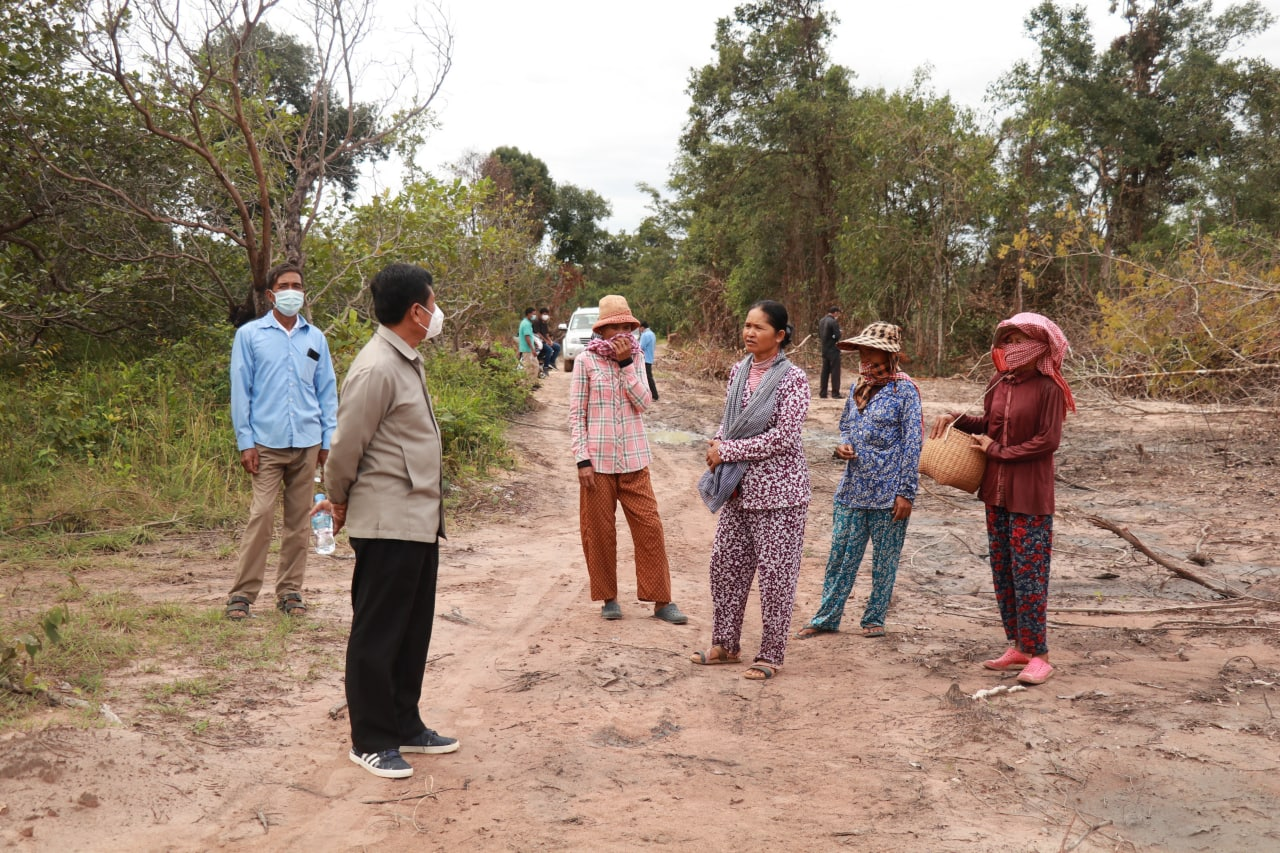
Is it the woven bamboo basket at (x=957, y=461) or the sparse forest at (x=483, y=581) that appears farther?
the woven bamboo basket at (x=957, y=461)

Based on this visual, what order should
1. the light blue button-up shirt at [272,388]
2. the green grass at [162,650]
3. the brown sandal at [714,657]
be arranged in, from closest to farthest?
1. the green grass at [162,650]
2. the brown sandal at [714,657]
3. the light blue button-up shirt at [272,388]

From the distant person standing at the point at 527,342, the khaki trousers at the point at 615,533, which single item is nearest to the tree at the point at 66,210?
the khaki trousers at the point at 615,533

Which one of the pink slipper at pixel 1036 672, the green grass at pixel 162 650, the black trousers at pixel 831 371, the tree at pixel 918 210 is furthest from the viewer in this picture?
the tree at pixel 918 210

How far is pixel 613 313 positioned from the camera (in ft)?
19.1

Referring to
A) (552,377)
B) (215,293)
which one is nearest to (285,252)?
(215,293)

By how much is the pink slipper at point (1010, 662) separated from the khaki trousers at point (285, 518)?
3.76 metres

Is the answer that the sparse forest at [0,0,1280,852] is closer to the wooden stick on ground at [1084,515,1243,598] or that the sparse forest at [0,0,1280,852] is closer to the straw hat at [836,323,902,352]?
the wooden stick on ground at [1084,515,1243,598]

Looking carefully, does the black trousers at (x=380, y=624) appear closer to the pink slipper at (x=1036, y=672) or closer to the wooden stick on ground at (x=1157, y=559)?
the pink slipper at (x=1036, y=672)

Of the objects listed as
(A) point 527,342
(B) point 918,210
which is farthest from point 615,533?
A: (B) point 918,210

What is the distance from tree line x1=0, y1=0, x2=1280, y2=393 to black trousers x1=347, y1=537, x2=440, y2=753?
5.59m

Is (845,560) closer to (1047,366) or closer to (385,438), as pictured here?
(1047,366)

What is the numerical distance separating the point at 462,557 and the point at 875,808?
473 centimetres

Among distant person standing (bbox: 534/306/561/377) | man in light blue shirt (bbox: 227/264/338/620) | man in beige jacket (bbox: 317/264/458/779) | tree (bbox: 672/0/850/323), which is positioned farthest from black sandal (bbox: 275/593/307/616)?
tree (bbox: 672/0/850/323)

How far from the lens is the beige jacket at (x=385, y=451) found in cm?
358
